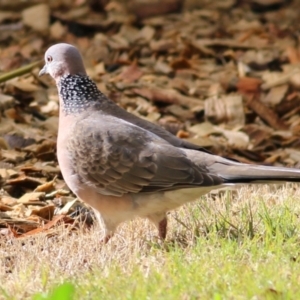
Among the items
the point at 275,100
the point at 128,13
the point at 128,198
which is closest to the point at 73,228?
the point at 128,198

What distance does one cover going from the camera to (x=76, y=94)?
6000 mm

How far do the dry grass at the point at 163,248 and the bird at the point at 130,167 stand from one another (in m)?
0.23

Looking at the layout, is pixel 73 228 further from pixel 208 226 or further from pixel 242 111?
pixel 242 111

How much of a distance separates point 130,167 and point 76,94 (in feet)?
2.61

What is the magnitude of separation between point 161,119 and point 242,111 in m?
0.91

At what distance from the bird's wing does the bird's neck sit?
218 mm

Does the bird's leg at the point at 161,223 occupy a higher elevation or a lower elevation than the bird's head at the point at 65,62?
lower

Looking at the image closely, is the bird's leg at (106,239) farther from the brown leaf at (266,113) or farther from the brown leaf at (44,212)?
the brown leaf at (266,113)

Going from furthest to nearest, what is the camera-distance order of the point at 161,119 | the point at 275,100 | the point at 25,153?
the point at 275,100 < the point at 161,119 < the point at 25,153

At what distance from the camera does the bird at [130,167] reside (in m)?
5.39

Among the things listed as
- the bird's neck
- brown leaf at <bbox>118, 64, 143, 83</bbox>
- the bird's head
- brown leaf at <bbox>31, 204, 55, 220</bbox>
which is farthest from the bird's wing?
brown leaf at <bbox>118, 64, 143, 83</bbox>

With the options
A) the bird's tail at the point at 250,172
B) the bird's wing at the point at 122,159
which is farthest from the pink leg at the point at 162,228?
the bird's tail at the point at 250,172

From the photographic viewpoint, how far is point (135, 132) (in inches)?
223

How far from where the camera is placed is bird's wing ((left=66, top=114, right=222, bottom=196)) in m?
5.45
